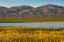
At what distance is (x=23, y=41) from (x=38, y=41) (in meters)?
1.00

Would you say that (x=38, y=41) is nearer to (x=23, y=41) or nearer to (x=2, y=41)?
(x=23, y=41)

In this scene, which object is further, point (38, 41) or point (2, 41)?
point (38, 41)

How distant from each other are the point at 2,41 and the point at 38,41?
108 inches

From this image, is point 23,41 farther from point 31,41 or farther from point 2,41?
point 2,41

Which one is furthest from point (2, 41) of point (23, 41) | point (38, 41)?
point (38, 41)

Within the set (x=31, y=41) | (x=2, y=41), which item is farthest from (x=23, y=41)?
(x=2, y=41)

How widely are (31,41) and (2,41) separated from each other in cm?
220

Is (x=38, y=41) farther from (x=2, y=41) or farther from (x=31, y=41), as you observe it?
(x=2, y=41)

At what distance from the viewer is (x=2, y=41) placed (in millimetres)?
12852

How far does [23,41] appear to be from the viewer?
47.0 ft

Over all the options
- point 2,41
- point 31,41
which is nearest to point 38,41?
point 31,41

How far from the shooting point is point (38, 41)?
14.6 meters

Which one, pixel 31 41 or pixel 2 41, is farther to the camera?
pixel 31 41
